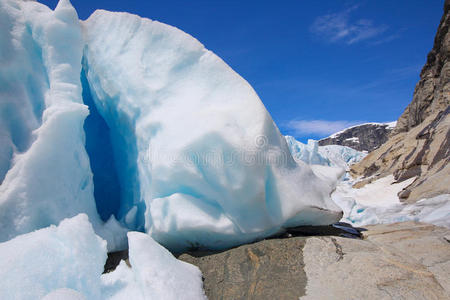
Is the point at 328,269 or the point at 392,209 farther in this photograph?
the point at 392,209

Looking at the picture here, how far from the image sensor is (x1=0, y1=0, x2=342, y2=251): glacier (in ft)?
8.09

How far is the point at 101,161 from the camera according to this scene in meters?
3.99

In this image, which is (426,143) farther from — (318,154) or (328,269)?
(318,154)

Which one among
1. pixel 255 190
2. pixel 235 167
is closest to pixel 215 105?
pixel 235 167

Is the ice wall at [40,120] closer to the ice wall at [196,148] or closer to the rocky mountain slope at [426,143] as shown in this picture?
the ice wall at [196,148]

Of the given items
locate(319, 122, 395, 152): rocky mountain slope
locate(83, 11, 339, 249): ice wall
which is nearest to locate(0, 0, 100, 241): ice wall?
locate(83, 11, 339, 249): ice wall

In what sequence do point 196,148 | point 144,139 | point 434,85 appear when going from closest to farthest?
point 196,148 → point 144,139 → point 434,85

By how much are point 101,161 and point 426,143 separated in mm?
7169

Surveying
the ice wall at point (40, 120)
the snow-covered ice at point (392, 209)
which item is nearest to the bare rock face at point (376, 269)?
the snow-covered ice at point (392, 209)

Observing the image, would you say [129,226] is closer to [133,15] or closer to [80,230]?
[80,230]

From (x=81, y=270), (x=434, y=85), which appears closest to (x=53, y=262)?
(x=81, y=270)

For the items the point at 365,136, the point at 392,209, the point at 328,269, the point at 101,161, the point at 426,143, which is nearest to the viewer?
the point at 328,269

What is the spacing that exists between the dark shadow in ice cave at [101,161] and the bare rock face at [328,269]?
1836mm

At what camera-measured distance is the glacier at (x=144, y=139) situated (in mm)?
2465
